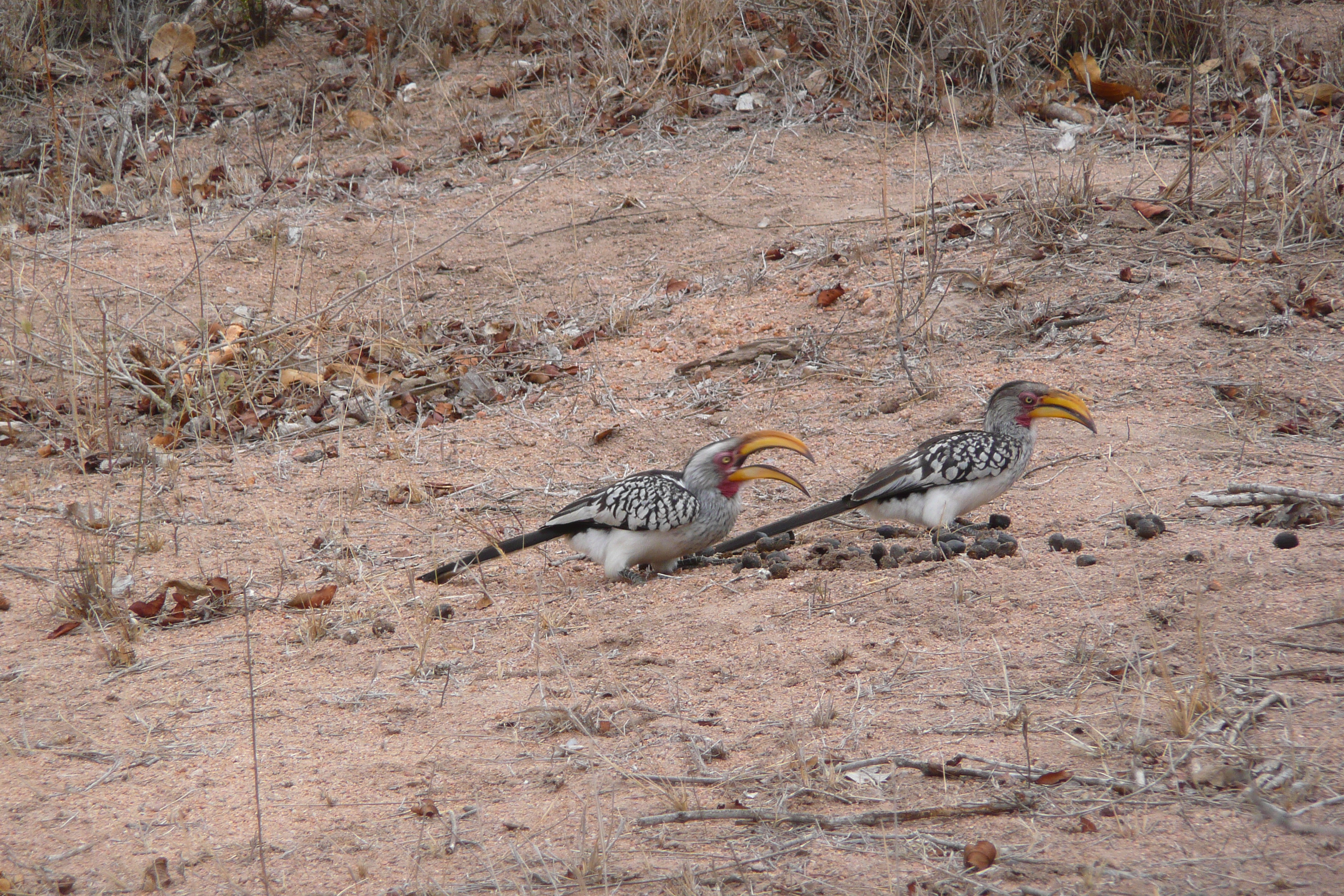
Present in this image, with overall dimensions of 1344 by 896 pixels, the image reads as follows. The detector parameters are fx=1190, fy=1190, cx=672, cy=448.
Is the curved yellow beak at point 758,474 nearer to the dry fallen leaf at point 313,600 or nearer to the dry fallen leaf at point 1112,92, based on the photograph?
the dry fallen leaf at point 313,600

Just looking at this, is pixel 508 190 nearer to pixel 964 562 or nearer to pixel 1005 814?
pixel 964 562

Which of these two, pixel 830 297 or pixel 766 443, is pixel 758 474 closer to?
pixel 766 443

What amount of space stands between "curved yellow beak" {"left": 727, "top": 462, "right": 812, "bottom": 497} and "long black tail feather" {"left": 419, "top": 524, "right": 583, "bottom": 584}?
66 cm

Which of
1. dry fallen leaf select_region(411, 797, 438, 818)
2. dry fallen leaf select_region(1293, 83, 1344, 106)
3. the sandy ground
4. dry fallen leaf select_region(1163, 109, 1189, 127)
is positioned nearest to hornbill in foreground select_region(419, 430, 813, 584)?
the sandy ground

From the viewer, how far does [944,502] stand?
461 centimetres

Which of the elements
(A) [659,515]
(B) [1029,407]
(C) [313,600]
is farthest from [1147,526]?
(C) [313,600]

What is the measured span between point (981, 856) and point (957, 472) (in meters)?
2.31

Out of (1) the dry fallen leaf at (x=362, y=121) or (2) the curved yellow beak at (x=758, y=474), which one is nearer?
(2) the curved yellow beak at (x=758, y=474)

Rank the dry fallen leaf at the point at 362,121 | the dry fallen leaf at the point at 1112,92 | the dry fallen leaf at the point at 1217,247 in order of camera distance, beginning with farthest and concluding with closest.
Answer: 1. the dry fallen leaf at the point at 362,121
2. the dry fallen leaf at the point at 1112,92
3. the dry fallen leaf at the point at 1217,247

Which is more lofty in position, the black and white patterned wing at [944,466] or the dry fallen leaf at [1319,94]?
the dry fallen leaf at [1319,94]

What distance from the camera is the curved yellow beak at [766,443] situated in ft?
15.6

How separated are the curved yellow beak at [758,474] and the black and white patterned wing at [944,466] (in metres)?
0.28

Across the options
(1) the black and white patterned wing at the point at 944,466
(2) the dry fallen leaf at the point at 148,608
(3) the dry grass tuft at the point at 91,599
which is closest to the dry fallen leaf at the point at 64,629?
(3) the dry grass tuft at the point at 91,599

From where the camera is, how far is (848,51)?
9062 mm
